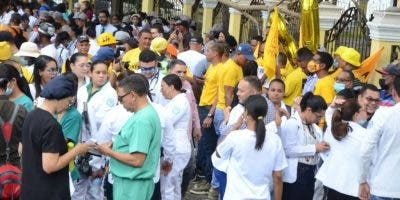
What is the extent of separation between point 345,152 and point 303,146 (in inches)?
15.1

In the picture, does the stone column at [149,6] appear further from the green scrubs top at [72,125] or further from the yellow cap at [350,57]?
the green scrubs top at [72,125]

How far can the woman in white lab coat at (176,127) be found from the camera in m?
7.68

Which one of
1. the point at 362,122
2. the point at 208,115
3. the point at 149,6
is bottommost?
the point at 208,115

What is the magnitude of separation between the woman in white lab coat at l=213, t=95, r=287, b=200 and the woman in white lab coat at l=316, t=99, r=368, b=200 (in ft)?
2.07

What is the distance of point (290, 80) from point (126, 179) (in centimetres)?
383

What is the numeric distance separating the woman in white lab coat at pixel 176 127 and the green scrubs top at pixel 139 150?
1.60m

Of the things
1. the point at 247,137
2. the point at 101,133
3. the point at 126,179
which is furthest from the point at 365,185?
the point at 101,133

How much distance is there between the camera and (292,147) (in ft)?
Result: 22.1

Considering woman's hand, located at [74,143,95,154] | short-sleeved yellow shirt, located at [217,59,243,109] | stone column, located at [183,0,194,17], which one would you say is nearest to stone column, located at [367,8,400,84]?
short-sleeved yellow shirt, located at [217,59,243,109]

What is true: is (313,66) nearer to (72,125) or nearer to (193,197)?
(193,197)

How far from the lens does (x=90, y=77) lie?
7.83 meters

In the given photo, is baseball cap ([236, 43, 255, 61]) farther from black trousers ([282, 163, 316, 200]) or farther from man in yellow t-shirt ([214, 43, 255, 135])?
black trousers ([282, 163, 316, 200])

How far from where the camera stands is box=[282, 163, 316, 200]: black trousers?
6.90 metres

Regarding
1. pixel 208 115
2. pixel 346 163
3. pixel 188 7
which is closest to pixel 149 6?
pixel 188 7
